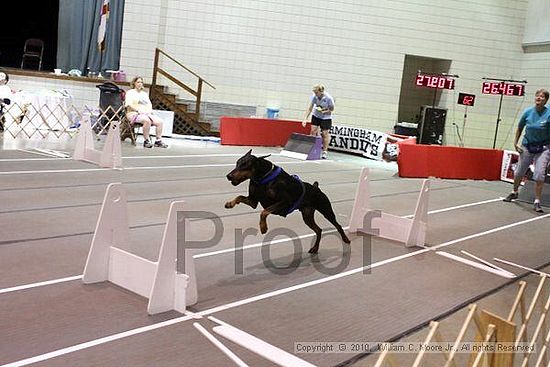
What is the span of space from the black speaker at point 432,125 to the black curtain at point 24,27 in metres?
10.4

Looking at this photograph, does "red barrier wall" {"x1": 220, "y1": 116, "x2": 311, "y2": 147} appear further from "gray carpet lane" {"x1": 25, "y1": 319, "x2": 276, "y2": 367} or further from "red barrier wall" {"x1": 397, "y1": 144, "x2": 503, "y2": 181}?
A: "gray carpet lane" {"x1": 25, "y1": 319, "x2": 276, "y2": 367}

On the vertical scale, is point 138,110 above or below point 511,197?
above

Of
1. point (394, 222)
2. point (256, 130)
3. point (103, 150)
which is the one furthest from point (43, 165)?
point (256, 130)

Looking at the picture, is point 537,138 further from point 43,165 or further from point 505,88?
point 43,165

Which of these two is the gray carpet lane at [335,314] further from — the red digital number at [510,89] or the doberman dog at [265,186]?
the red digital number at [510,89]

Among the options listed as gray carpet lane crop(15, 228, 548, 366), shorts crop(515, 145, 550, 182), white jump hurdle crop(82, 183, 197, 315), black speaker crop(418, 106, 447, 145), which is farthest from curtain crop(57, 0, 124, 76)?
white jump hurdle crop(82, 183, 197, 315)

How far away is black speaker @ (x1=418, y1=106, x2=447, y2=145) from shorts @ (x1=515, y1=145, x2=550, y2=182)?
715 cm

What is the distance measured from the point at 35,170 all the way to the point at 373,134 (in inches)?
358

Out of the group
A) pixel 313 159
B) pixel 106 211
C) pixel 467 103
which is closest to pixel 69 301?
pixel 106 211

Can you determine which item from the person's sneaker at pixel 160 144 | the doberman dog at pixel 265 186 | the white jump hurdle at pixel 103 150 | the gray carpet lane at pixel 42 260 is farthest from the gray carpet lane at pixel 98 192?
the person's sneaker at pixel 160 144

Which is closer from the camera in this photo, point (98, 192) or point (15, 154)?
point (98, 192)

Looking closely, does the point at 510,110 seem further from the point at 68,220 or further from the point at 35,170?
the point at 68,220

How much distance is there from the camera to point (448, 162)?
1317 cm

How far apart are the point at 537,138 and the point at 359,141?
22.3 ft
